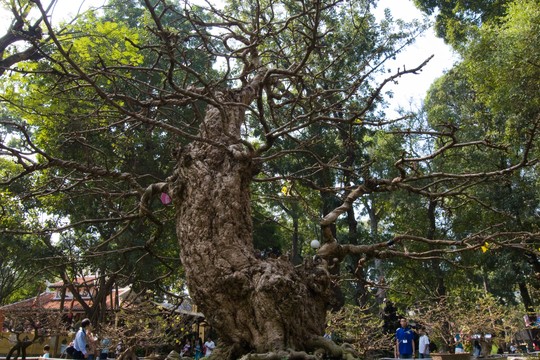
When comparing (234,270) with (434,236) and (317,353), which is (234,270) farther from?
(434,236)

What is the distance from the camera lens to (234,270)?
3.23 m

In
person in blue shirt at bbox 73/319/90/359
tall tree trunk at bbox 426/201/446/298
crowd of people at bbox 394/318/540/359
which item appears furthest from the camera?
tall tree trunk at bbox 426/201/446/298

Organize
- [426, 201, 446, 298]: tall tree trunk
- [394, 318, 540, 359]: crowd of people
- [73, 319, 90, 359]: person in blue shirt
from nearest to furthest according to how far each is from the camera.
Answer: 1. [73, 319, 90, 359]: person in blue shirt
2. [394, 318, 540, 359]: crowd of people
3. [426, 201, 446, 298]: tall tree trunk

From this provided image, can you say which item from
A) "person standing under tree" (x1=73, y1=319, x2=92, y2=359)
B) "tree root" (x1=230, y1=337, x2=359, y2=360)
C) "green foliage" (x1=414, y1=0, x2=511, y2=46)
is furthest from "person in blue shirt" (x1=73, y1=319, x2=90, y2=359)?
"green foliage" (x1=414, y1=0, x2=511, y2=46)

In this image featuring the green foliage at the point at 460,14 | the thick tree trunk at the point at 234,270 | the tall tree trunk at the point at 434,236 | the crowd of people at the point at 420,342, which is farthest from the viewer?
the tall tree trunk at the point at 434,236

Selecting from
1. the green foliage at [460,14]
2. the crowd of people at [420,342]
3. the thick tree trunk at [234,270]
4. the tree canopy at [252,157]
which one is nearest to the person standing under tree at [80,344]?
the tree canopy at [252,157]

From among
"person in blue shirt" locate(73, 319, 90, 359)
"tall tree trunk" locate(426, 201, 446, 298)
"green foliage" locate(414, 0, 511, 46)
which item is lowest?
"person in blue shirt" locate(73, 319, 90, 359)

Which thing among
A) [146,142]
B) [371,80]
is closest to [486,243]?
A: [146,142]

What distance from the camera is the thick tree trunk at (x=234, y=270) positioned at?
9.89 ft

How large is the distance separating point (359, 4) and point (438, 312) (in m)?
8.49

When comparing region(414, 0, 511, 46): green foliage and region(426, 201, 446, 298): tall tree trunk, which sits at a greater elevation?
region(414, 0, 511, 46): green foliage

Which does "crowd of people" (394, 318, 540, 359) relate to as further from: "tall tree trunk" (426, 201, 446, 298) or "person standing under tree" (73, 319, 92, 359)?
"tall tree trunk" (426, 201, 446, 298)

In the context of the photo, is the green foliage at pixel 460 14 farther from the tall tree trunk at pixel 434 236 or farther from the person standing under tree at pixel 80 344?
the person standing under tree at pixel 80 344

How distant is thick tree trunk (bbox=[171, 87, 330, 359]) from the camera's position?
302 cm
